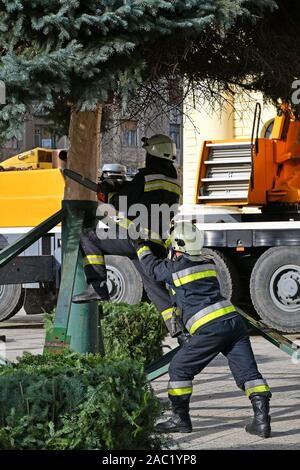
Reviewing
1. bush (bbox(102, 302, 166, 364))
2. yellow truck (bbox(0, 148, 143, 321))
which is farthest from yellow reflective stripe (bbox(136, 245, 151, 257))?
yellow truck (bbox(0, 148, 143, 321))

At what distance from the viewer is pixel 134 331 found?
27.0 ft

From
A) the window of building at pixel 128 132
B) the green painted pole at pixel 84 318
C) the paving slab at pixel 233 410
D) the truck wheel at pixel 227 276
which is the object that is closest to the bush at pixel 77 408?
the paving slab at pixel 233 410

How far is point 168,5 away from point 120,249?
2104 mm

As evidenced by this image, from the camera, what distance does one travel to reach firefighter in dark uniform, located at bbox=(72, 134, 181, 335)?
626 centimetres

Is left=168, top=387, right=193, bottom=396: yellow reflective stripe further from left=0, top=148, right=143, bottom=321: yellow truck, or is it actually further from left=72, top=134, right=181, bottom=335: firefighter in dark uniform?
left=0, top=148, right=143, bottom=321: yellow truck

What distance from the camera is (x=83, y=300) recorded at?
6.29 m

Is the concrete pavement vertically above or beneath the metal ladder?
beneath

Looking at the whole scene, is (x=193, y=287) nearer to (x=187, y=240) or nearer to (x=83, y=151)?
(x=187, y=240)

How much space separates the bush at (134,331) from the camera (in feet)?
26.9

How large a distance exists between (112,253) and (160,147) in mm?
794

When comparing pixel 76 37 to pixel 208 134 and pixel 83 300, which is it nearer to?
pixel 83 300

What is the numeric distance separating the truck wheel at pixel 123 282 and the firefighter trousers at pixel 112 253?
24.1ft

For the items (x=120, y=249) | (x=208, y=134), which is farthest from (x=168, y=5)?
(x=208, y=134)

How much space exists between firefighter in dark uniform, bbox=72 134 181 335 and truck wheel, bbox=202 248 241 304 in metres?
7.05
